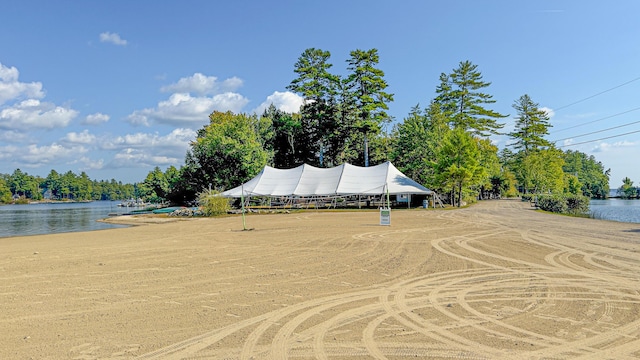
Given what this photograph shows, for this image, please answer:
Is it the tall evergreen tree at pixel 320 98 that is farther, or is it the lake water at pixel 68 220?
the tall evergreen tree at pixel 320 98

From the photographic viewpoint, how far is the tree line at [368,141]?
4434 cm

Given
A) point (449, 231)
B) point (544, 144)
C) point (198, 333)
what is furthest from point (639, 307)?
point (544, 144)

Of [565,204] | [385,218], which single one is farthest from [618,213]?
[385,218]

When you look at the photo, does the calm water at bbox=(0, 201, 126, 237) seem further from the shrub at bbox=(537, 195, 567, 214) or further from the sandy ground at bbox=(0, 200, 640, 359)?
the shrub at bbox=(537, 195, 567, 214)

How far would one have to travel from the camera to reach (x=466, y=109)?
188 ft

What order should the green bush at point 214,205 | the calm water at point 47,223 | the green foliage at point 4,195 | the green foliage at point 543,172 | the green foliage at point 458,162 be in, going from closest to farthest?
the calm water at point 47,223
the green bush at point 214,205
the green foliage at point 458,162
the green foliage at point 543,172
the green foliage at point 4,195

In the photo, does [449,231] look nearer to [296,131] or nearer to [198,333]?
[198,333]

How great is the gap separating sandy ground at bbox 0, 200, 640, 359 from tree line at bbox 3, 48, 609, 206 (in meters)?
29.6

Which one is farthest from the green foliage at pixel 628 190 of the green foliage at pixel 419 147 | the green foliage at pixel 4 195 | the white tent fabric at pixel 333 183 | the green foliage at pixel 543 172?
the green foliage at pixel 4 195

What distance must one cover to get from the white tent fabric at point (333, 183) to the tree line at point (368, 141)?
4626 millimetres

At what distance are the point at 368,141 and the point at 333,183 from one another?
1670 centimetres

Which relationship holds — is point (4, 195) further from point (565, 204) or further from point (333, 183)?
point (565, 204)

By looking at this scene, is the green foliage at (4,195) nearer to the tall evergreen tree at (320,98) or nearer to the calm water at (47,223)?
the calm water at (47,223)

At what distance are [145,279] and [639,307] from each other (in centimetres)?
914
